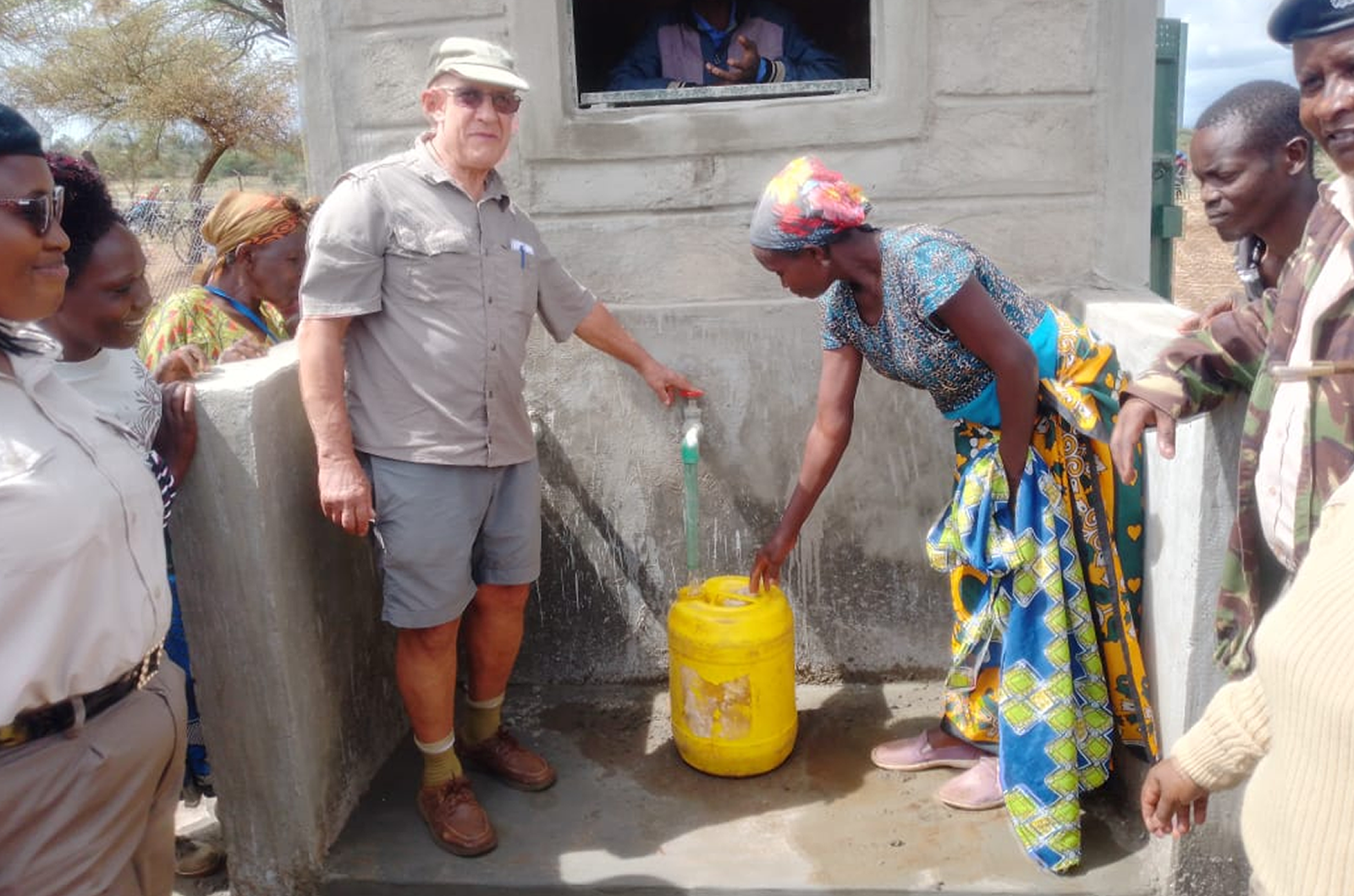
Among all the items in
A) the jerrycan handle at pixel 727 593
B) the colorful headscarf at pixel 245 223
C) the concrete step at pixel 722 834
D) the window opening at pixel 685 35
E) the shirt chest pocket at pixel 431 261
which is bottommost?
the concrete step at pixel 722 834

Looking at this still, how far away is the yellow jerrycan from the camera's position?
118 inches

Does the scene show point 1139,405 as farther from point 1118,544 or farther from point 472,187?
point 472,187

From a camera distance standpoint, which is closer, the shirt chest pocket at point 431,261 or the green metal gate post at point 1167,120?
the shirt chest pocket at point 431,261

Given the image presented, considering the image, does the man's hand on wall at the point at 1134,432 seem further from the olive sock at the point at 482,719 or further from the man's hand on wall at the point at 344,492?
the olive sock at the point at 482,719

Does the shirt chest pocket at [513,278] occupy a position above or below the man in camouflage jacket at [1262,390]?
above

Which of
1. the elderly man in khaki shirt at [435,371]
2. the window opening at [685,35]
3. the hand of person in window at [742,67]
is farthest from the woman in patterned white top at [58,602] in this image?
the hand of person in window at [742,67]

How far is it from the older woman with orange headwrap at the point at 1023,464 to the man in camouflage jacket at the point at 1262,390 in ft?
1.64

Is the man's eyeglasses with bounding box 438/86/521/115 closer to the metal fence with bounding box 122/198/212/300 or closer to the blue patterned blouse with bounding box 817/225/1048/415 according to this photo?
the blue patterned blouse with bounding box 817/225/1048/415

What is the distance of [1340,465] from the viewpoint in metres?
1.58

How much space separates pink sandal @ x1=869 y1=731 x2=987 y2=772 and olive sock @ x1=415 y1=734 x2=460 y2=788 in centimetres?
118

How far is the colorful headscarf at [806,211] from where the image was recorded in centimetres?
253

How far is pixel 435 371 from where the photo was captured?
Result: 267 centimetres

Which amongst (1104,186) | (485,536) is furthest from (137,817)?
(1104,186)

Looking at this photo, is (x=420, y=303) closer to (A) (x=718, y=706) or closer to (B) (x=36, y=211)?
(B) (x=36, y=211)
